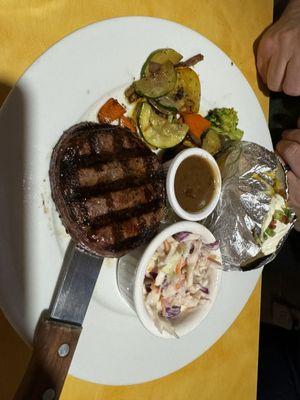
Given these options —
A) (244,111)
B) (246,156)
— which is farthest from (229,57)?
(246,156)

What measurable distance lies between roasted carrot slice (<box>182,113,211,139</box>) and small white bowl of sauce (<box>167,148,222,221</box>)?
192 mm

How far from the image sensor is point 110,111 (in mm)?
1722

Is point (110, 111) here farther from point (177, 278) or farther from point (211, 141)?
point (177, 278)

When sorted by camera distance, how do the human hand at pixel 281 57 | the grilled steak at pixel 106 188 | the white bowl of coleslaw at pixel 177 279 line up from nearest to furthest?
the grilled steak at pixel 106 188 → the white bowl of coleslaw at pixel 177 279 → the human hand at pixel 281 57

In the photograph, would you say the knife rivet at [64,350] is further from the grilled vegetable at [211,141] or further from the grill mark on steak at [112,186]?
the grilled vegetable at [211,141]

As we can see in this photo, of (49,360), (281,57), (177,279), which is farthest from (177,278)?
(281,57)

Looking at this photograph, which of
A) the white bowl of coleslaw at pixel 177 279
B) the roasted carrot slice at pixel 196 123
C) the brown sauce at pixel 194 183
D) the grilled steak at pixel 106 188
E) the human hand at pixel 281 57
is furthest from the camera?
the human hand at pixel 281 57

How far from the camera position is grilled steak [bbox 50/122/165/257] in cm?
151

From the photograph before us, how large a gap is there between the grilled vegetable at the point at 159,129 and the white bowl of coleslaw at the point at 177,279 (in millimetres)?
359

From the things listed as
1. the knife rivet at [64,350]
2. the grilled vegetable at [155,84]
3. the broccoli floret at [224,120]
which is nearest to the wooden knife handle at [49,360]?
the knife rivet at [64,350]

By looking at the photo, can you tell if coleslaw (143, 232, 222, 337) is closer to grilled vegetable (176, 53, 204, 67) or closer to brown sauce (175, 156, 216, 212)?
brown sauce (175, 156, 216, 212)

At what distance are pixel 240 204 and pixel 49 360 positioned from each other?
101cm

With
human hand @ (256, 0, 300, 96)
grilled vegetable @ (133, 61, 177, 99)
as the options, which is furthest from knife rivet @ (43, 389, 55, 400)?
human hand @ (256, 0, 300, 96)

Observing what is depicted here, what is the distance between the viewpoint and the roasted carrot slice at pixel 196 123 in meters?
1.93
